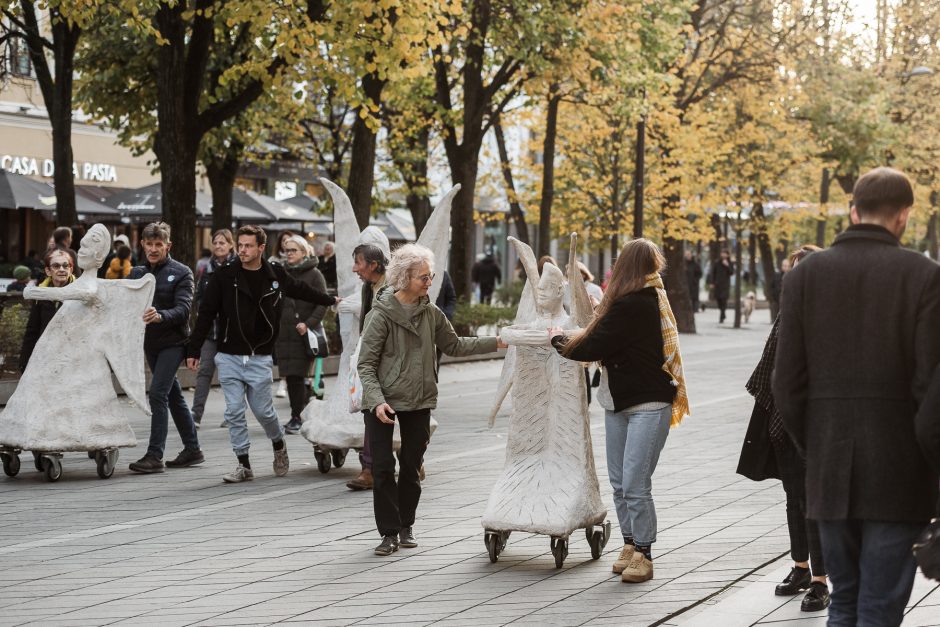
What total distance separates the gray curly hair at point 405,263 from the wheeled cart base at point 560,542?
1397 millimetres

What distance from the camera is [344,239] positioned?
11.4 m

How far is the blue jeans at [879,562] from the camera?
14.9ft

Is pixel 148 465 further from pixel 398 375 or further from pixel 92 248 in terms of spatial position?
pixel 398 375

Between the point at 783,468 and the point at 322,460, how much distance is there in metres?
5.22

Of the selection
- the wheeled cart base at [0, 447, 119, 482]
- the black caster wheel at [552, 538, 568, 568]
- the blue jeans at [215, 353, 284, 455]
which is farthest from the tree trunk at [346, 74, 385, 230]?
the black caster wheel at [552, 538, 568, 568]

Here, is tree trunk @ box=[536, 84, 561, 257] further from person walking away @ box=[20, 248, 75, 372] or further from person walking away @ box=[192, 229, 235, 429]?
person walking away @ box=[20, 248, 75, 372]

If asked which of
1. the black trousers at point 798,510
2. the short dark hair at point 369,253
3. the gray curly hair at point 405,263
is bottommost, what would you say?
the black trousers at point 798,510

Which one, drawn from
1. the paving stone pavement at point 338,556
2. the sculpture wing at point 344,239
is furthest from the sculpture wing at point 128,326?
the sculpture wing at point 344,239

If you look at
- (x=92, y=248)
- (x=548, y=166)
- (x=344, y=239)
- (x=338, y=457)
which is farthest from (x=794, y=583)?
(x=548, y=166)

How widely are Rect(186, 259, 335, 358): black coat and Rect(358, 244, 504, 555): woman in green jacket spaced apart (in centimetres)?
293

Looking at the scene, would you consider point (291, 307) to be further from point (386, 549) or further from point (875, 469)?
point (875, 469)

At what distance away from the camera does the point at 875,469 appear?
452 centimetres

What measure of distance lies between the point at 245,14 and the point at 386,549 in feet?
34.8

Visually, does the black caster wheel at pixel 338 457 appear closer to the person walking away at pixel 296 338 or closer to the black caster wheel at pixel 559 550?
the person walking away at pixel 296 338
